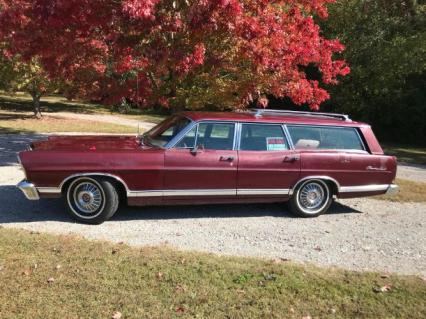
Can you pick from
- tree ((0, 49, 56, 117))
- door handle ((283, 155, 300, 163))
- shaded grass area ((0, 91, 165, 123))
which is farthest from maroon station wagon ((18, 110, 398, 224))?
shaded grass area ((0, 91, 165, 123))

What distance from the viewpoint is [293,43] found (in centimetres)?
873

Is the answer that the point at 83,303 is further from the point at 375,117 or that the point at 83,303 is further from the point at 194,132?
the point at 375,117

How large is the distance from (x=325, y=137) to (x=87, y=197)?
12.0 feet

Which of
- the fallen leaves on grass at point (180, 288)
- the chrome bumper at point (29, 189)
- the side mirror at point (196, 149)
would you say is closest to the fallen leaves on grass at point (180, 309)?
the fallen leaves on grass at point (180, 288)

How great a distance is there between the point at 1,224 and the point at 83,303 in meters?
2.59

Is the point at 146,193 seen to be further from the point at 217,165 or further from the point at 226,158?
the point at 226,158

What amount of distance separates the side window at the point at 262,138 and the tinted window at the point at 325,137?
0.67 feet

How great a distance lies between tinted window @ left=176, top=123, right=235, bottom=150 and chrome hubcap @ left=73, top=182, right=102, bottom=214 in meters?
1.28

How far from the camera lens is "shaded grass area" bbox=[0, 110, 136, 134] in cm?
1686

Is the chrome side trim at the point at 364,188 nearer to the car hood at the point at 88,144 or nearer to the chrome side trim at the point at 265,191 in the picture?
the chrome side trim at the point at 265,191

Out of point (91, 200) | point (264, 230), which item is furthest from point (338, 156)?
point (91, 200)

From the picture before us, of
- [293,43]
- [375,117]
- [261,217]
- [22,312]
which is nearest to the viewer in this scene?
[22,312]

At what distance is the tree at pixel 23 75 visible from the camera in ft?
60.4

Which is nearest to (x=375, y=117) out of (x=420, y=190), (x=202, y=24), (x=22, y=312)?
(x=420, y=190)
